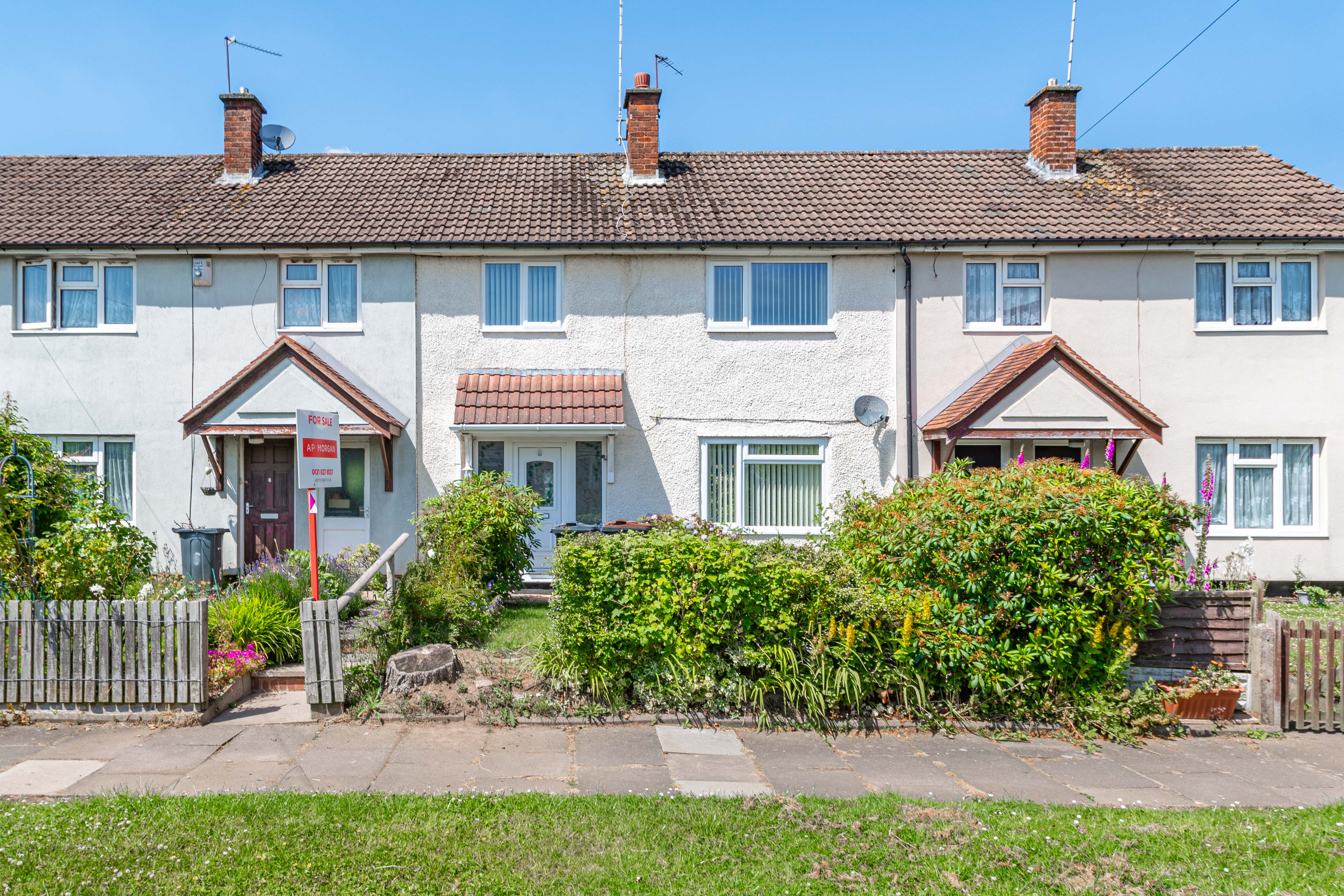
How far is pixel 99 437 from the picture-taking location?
1353cm

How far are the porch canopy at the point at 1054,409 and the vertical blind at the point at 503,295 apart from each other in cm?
734

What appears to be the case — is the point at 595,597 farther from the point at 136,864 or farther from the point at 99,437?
the point at 99,437

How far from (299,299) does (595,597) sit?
972 centimetres

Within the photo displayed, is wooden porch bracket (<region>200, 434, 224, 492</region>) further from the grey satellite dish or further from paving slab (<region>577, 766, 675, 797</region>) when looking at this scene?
the grey satellite dish

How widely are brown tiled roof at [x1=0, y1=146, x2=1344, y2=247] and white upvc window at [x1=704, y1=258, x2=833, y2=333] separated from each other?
57 cm

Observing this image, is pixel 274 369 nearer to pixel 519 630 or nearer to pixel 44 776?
pixel 519 630

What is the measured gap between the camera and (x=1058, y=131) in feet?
50.7

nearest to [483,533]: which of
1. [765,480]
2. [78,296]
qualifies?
[765,480]

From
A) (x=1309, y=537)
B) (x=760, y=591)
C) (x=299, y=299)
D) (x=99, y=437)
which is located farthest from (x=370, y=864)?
(x=1309, y=537)

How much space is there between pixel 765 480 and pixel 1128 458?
227 inches

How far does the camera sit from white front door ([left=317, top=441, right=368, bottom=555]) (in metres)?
13.4

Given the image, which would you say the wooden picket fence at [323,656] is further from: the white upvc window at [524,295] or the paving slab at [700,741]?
the white upvc window at [524,295]

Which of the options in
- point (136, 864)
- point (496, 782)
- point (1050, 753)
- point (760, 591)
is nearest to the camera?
point (136, 864)

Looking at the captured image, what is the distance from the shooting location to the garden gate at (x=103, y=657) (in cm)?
660
